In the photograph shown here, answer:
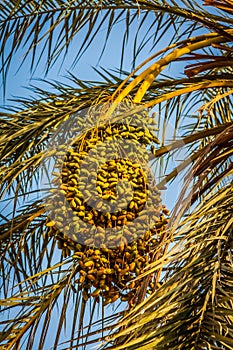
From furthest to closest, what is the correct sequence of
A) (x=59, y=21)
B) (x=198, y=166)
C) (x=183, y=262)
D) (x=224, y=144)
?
(x=59, y=21), (x=224, y=144), (x=198, y=166), (x=183, y=262)

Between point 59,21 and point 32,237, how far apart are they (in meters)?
1.22

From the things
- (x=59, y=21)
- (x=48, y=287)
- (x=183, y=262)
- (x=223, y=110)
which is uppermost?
(x=59, y=21)

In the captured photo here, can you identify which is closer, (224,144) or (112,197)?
(112,197)

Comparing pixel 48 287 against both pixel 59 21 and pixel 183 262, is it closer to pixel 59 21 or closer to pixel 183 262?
pixel 183 262

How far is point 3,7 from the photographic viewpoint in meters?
4.70

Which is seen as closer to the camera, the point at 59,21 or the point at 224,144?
the point at 224,144

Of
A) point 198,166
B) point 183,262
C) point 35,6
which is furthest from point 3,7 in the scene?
point 183,262

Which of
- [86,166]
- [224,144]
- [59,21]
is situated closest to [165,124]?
[224,144]

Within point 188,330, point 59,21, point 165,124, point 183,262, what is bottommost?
point 188,330

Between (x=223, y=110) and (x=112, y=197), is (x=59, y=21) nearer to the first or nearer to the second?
(x=223, y=110)

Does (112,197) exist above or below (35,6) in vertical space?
below

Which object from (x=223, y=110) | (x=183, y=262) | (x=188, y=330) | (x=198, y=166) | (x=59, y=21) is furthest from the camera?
(x=223, y=110)

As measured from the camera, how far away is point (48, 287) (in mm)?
3896

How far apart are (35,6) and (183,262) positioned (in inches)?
87.1
